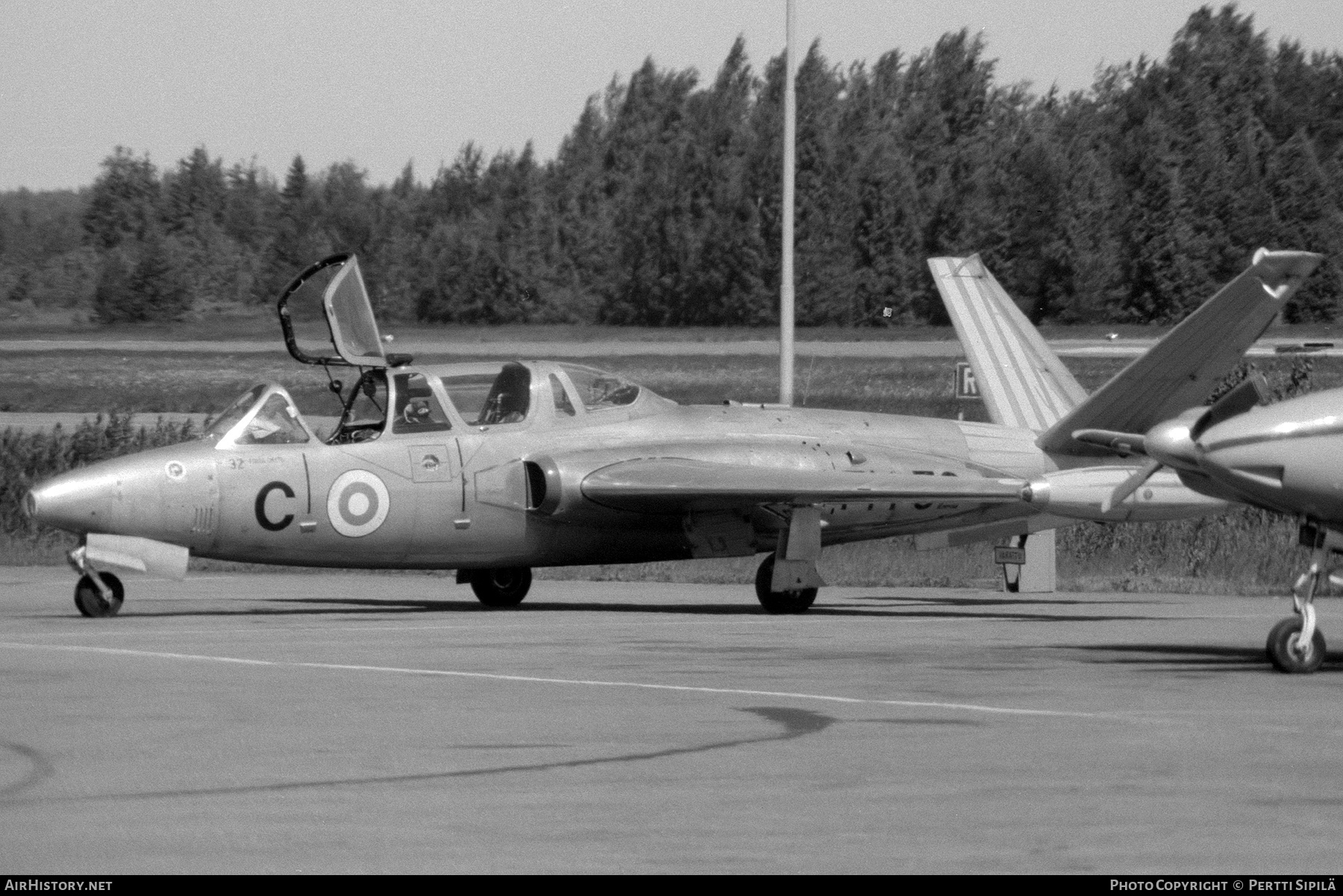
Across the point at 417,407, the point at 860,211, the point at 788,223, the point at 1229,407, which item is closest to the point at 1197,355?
the point at 1229,407

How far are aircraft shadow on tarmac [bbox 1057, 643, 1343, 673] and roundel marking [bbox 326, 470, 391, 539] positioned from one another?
6174mm

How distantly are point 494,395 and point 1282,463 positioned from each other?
28.0 feet

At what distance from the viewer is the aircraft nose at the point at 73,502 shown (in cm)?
1659

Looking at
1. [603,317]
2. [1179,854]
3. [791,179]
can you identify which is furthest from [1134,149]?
[1179,854]

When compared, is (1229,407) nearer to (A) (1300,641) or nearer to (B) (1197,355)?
(A) (1300,641)

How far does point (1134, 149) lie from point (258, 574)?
219ft

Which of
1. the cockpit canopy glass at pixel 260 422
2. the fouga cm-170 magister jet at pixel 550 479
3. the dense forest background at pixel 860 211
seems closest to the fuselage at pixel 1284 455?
the fouga cm-170 magister jet at pixel 550 479

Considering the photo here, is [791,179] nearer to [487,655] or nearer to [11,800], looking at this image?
[487,655]

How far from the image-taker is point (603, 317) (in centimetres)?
9381

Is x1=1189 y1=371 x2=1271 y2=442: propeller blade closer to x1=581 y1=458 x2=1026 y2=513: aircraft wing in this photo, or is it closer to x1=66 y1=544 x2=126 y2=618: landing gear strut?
x1=581 y1=458 x2=1026 y2=513: aircraft wing

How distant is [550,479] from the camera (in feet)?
59.6

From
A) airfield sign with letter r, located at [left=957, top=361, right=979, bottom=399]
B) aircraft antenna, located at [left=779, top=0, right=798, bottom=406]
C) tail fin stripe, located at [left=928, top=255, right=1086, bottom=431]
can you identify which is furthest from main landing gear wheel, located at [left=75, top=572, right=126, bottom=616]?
airfield sign with letter r, located at [left=957, top=361, right=979, bottom=399]

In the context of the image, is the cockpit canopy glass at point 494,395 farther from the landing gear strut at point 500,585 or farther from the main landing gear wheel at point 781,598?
the main landing gear wheel at point 781,598

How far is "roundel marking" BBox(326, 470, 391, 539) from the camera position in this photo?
17672mm
